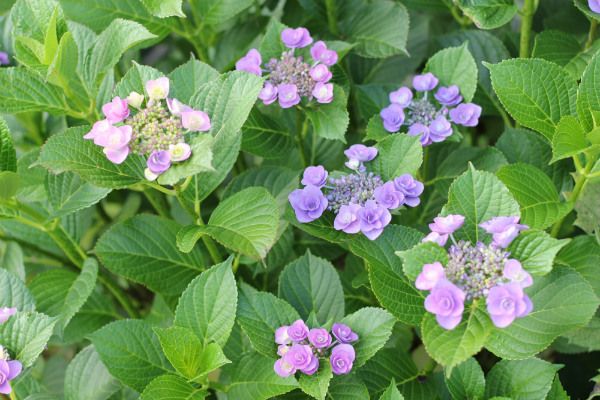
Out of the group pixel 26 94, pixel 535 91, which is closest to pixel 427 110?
pixel 535 91

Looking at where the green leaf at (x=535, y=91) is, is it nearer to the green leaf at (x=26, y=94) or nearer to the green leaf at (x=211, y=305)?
the green leaf at (x=211, y=305)

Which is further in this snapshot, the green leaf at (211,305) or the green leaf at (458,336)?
the green leaf at (211,305)

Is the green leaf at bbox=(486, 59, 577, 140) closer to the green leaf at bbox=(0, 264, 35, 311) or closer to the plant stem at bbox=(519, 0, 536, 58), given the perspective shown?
the plant stem at bbox=(519, 0, 536, 58)

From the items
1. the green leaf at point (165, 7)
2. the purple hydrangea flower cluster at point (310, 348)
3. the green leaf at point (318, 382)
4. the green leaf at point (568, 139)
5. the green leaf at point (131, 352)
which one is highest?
the green leaf at point (165, 7)

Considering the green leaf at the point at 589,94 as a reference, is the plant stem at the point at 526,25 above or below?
below

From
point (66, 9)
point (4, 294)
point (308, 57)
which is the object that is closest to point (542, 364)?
point (308, 57)

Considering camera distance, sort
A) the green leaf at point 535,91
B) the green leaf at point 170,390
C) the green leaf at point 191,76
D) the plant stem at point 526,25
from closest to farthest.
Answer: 1. the green leaf at point 170,390
2. the green leaf at point 535,91
3. the green leaf at point 191,76
4. the plant stem at point 526,25

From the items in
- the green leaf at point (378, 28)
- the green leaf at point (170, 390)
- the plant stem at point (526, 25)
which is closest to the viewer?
the green leaf at point (170, 390)

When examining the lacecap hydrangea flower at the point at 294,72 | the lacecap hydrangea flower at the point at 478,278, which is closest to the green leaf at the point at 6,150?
the lacecap hydrangea flower at the point at 294,72
